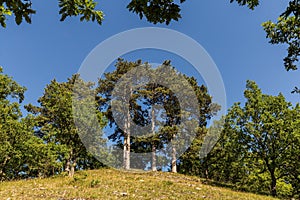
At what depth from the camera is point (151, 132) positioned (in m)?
41.7

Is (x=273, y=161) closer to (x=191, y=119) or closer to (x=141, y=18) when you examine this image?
(x=191, y=119)

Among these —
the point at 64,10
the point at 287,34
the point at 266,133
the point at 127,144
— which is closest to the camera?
the point at 64,10

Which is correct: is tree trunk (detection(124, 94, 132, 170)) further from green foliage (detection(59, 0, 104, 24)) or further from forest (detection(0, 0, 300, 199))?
green foliage (detection(59, 0, 104, 24))

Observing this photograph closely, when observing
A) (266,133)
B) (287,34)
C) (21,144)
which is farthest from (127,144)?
(287,34)

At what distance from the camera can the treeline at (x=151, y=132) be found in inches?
1025

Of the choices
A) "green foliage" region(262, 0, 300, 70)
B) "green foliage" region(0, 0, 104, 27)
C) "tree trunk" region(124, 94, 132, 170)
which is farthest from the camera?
"tree trunk" region(124, 94, 132, 170)

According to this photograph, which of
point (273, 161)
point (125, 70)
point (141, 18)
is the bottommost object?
point (273, 161)

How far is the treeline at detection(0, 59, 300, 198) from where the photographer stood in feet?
85.5

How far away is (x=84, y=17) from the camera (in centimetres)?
486

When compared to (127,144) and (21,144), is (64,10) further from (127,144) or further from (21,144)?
(127,144)

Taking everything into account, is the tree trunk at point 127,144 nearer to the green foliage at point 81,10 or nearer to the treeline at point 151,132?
the treeline at point 151,132

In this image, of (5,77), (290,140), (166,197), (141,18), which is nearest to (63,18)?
(141,18)

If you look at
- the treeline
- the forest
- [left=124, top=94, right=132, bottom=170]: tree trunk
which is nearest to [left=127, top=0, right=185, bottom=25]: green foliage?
the forest

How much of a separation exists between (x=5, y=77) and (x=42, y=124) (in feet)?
36.4
